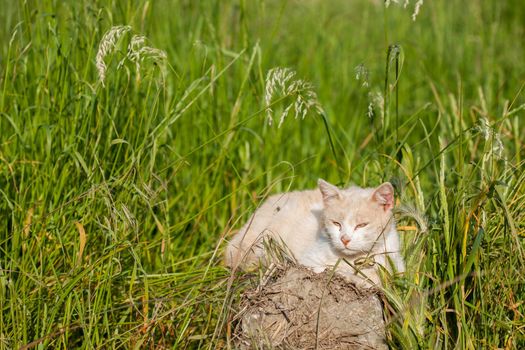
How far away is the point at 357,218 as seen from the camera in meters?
3.64

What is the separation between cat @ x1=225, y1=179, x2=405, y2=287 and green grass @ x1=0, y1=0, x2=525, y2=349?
4.3 inches

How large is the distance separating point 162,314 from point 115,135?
3.58 ft

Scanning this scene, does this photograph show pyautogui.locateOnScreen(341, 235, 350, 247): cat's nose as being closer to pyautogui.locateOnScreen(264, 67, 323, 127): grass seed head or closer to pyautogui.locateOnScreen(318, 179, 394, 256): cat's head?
pyautogui.locateOnScreen(318, 179, 394, 256): cat's head

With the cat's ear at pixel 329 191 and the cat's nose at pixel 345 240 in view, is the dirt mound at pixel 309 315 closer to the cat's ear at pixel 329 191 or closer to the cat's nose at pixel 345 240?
the cat's nose at pixel 345 240

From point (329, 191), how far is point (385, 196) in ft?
0.89

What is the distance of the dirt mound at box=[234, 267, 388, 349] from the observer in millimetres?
3115

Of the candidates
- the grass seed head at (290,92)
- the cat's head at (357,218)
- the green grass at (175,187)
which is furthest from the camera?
the cat's head at (357,218)

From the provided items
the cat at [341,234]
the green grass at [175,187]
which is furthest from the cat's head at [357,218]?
the green grass at [175,187]

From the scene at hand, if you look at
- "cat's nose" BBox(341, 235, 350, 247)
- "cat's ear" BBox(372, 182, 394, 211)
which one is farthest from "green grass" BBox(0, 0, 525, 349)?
"cat's nose" BBox(341, 235, 350, 247)

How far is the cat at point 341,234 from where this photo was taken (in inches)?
138

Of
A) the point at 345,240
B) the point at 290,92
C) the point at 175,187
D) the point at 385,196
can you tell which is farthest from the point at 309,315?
the point at 175,187

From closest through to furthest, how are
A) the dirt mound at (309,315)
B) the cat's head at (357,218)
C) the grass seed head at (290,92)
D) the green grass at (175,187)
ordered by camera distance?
1. the dirt mound at (309,315)
2. the green grass at (175,187)
3. the grass seed head at (290,92)
4. the cat's head at (357,218)

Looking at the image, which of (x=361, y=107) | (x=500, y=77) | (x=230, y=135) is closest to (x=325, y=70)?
(x=361, y=107)

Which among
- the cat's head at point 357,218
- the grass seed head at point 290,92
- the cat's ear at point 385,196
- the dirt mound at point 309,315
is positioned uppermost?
the grass seed head at point 290,92
